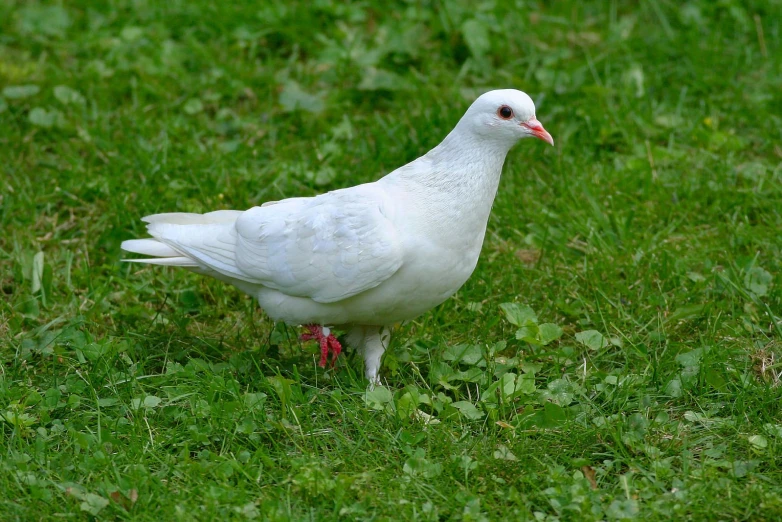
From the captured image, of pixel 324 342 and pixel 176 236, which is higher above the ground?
pixel 176 236

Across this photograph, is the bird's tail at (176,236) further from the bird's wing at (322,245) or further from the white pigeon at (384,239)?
the bird's wing at (322,245)

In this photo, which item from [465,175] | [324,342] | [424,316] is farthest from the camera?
[424,316]

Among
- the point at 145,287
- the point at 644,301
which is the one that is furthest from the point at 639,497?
the point at 145,287

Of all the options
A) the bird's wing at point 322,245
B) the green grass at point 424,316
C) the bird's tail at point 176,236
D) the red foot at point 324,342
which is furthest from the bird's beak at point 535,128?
the bird's tail at point 176,236

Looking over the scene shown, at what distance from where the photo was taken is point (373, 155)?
5.88 meters

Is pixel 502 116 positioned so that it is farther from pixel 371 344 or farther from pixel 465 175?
pixel 371 344

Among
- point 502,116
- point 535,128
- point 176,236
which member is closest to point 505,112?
point 502,116

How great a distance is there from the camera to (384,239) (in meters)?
3.85

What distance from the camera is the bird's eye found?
3961 mm

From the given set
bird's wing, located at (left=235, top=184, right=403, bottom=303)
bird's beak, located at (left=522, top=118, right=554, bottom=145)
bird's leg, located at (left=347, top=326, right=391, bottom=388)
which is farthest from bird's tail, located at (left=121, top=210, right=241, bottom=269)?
Answer: bird's beak, located at (left=522, top=118, right=554, bottom=145)

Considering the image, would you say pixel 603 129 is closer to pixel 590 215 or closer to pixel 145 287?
pixel 590 215

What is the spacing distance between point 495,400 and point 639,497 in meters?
0.76

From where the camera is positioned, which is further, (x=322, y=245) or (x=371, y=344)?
(x=371, y=344)

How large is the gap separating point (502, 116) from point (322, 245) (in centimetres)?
88
